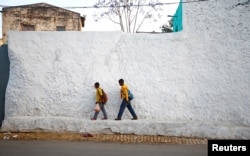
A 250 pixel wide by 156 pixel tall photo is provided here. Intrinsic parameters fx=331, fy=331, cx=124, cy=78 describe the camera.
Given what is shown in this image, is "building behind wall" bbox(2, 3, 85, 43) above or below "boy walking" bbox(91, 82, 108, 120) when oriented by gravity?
above

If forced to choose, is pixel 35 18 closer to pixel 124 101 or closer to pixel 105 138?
pixel 124 101

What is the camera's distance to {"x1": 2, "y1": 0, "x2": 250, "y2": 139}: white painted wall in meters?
10.0

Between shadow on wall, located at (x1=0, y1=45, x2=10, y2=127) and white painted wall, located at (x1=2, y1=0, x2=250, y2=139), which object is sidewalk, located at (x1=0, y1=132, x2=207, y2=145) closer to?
white painted wall, located at (x1=2, y1=0, x2=250, y2=139)

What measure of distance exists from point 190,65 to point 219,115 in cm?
174

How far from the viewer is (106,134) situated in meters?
9.60

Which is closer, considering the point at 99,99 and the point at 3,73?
the point at 99,99

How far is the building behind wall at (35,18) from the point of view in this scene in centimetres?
2386

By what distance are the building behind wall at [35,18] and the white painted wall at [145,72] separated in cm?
1390

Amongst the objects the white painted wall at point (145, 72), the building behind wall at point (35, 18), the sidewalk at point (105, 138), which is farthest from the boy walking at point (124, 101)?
the building behind wall at point (35, 18)

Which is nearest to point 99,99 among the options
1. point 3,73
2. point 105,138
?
point 105,138

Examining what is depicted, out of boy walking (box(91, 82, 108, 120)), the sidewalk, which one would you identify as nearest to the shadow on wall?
the sidewalk

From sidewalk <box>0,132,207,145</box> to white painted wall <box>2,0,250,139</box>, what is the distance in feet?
1.36

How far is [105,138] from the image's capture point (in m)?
9.18

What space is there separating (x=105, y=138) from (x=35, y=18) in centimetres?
1706
